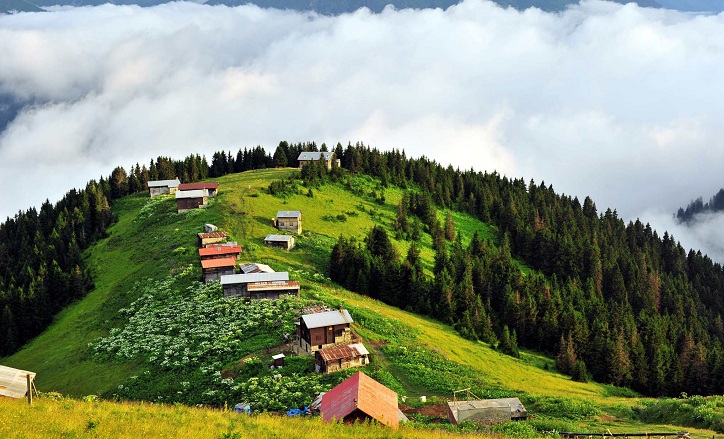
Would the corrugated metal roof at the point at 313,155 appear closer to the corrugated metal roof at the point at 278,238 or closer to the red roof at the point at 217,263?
the corrugated metal roof at the point at 278,238

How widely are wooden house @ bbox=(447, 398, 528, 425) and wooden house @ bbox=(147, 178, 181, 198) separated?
372 ft

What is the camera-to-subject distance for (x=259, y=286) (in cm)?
8125

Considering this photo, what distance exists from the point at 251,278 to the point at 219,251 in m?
14.8

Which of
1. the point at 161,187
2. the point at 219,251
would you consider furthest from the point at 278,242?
the point at 161,187

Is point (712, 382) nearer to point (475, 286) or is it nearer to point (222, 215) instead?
point (475, 286)

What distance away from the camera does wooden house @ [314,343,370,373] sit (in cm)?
5812

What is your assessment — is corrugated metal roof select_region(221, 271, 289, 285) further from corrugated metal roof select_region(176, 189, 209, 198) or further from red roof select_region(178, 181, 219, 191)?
red roof select_region(178, 181, 219, 191)

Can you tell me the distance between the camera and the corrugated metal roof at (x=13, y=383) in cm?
3650

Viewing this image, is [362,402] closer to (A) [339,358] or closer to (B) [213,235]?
(A) [339,358]

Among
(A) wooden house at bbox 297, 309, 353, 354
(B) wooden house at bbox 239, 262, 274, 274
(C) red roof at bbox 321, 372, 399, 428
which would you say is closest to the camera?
(C) red roof at bbox 321, 372, 399, 428

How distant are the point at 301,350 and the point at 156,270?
42.9 metres

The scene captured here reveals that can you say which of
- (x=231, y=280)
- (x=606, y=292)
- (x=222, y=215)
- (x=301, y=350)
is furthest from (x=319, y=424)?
(x=606, y=292)

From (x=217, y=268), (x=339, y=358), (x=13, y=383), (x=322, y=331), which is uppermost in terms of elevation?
(x=13, y=383)

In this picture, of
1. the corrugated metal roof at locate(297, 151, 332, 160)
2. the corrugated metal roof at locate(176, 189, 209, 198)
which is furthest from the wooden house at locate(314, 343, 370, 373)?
the corrugated metal roof at locate(297, 151, 332, 160)
